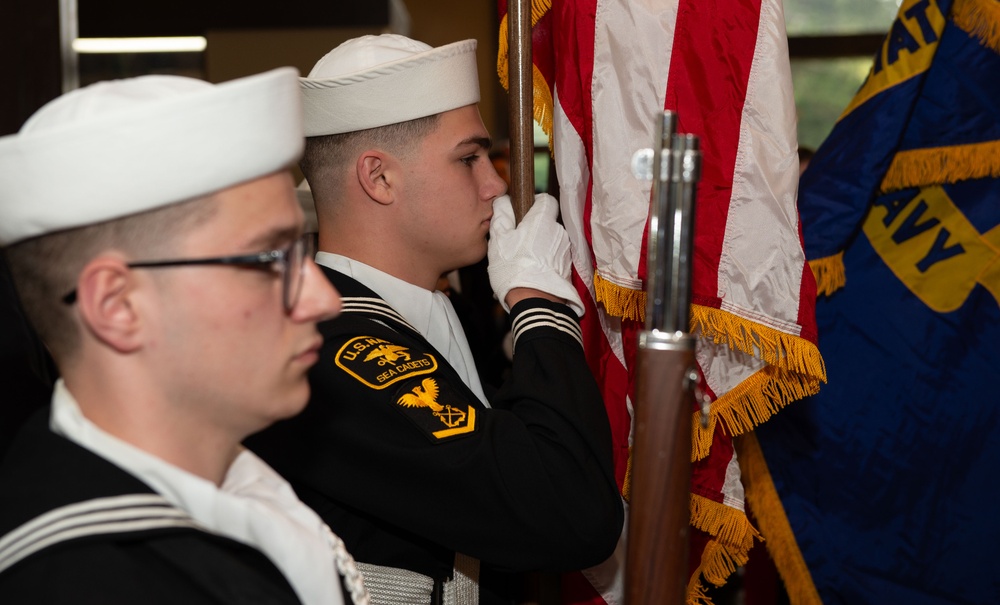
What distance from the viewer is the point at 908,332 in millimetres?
2117

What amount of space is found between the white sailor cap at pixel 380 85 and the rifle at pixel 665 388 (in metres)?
0.67

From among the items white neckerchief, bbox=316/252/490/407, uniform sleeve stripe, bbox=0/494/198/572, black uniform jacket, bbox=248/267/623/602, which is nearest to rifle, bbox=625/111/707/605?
black uniform jacket, bbox=248/267/623/602

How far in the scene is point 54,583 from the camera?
853 mm

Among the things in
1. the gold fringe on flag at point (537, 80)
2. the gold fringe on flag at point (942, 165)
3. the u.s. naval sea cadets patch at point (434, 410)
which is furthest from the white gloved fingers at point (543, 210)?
the gold fringe on flag at point (942, 165)

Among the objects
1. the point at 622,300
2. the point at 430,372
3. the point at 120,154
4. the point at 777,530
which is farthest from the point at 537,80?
the point at 777,530

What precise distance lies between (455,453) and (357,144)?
0.60m

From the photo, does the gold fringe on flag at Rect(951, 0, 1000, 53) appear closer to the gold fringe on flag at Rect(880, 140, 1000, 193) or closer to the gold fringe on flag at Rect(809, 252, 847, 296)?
the gold fringe on flag at Rect(880, 140, 1000, 193)

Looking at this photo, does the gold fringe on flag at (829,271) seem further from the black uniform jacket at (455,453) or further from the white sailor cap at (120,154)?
the white sailor cap at (120,154)

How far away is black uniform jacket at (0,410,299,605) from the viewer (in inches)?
33.9

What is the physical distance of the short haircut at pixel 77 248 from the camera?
0.98m

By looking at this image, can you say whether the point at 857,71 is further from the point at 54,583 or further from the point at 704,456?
the point at 54,583

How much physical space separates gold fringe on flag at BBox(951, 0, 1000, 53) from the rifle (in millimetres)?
1211

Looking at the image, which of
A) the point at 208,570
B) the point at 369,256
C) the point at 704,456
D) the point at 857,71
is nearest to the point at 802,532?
the point at 704,456

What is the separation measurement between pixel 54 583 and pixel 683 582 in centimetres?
65
